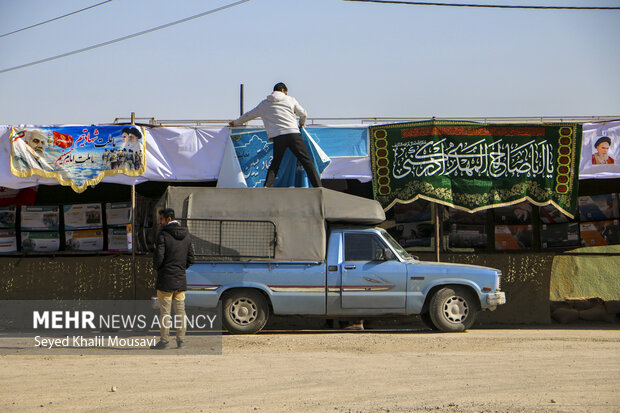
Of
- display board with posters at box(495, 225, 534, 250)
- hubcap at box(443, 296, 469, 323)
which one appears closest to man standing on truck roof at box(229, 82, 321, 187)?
hubcap at box(443, 296, 469, 323)

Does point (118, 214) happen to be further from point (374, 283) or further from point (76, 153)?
point (374, 283)

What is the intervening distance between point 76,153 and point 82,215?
83.7 inches

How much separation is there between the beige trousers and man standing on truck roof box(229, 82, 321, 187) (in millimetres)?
3555

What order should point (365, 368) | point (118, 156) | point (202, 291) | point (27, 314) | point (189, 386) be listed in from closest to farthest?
1. point (189, 386)
2. point (365, 368)
3. point (202, 291)
4. point (118, 156)
5. point (27, 314)

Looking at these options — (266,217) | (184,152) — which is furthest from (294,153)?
(184,152)

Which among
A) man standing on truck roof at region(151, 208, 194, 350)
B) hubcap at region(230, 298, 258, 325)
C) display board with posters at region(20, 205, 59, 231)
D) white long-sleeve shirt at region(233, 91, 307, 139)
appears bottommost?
hubcap at region(230, 298, 258, 325)

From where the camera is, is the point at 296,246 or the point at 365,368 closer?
the point at 365,368

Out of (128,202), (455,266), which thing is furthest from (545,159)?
(128,202)

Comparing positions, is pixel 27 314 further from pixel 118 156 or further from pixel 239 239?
pixel 239 239

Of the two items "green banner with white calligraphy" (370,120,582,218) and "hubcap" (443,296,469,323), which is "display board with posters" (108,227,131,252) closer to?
"green banner with white calligraphy" (370,120,582,218)

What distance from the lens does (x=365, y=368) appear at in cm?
971

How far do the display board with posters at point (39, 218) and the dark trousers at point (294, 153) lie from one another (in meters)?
4.63

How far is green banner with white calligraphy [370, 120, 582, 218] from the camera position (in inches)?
573

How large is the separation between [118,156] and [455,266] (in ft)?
19.8
